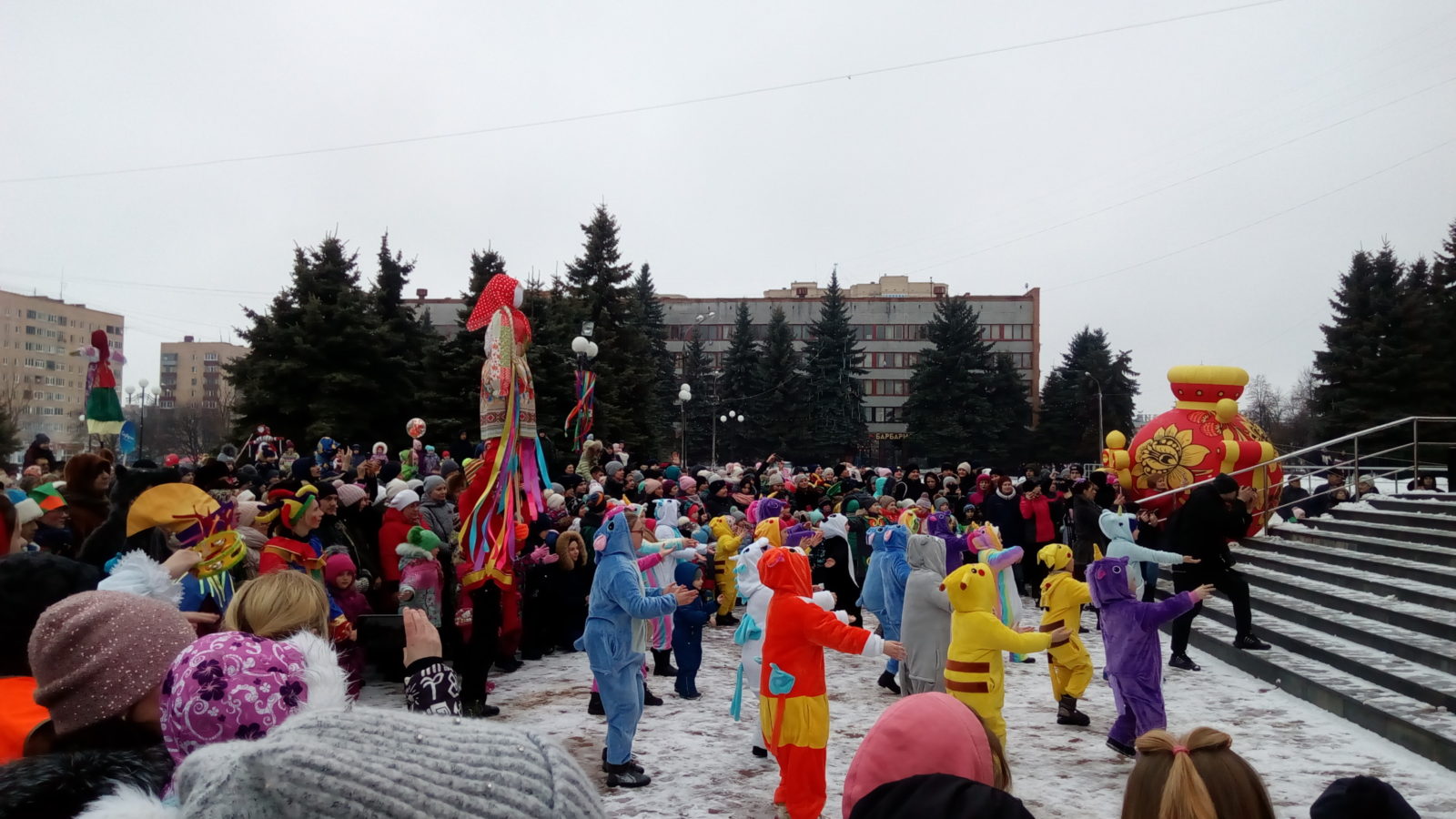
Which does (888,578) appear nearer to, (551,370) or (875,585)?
(875,585)

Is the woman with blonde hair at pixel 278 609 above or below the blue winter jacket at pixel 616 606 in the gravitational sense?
above

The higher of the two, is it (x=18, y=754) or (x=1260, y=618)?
(x=18, y=754)

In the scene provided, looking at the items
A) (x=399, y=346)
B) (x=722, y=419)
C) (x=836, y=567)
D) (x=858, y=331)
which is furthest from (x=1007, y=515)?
(x=858, y=331)

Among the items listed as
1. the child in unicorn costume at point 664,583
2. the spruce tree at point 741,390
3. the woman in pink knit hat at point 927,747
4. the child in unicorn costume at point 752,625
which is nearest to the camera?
the woman in pink knit hat at point 927,747

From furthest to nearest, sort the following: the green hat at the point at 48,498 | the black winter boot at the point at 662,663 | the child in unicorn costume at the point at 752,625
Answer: the black winter boot at the point at 662,663
the green hat at the point at 48,498
the child in unicorn costume at the point at 752,625

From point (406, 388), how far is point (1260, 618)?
27.0 m

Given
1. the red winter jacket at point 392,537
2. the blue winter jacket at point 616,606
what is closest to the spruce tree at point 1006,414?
the red winter jacket at point 392,537

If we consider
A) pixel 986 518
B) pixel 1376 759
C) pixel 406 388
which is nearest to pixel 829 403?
pixel 406 388

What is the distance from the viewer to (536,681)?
8.95 metres

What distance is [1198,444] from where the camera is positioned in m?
16.8

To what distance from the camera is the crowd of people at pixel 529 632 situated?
109cm

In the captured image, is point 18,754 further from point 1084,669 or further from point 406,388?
point 406,388

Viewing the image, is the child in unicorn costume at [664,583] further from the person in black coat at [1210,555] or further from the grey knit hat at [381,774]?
the grey knit hat at [381,774]

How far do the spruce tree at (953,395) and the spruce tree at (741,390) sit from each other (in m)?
9.44
